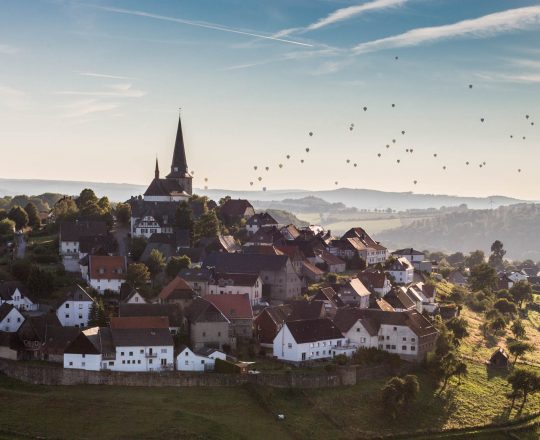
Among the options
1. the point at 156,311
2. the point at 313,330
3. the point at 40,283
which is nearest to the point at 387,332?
the point at 313,330

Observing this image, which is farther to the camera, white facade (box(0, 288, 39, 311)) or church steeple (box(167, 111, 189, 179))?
church steeple (box(167, 111, 189, 179))

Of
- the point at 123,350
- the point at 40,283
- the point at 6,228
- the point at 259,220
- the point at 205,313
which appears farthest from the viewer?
the point at 259,220

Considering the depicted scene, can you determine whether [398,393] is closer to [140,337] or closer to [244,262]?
[140,337]

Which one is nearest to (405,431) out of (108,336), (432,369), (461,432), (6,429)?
(461,432)

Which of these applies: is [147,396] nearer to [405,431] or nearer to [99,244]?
[405,431]

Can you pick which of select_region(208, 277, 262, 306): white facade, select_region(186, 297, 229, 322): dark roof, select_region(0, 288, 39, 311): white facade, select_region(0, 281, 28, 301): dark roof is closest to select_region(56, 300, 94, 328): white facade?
select_region(0, 288, 39, 311): white facade

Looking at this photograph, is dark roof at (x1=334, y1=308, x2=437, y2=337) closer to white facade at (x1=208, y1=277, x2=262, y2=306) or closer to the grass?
the grass

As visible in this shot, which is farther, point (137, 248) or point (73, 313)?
point (137, 248)
